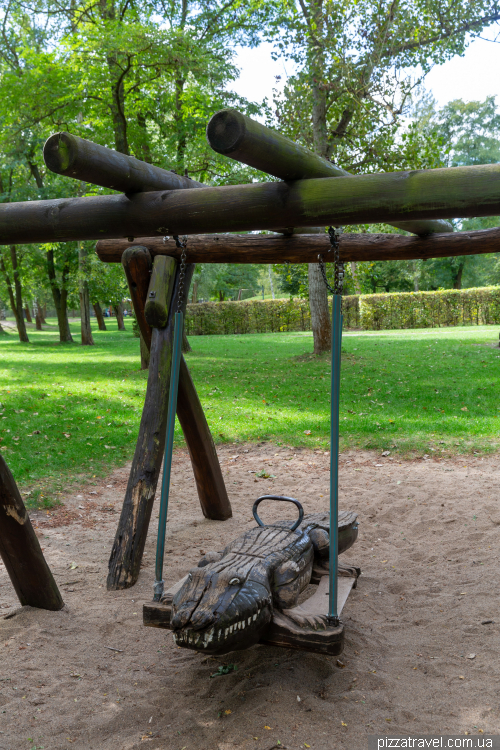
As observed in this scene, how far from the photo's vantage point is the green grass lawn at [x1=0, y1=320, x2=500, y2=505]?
24.6ft

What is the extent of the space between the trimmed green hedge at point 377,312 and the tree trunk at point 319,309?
8.59m

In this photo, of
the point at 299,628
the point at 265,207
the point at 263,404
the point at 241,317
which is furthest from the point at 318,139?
the point at 241,317

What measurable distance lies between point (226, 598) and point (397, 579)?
80.1 inches

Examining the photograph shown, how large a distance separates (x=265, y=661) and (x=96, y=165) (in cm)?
274

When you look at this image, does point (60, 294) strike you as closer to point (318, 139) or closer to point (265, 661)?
point (318, 139)

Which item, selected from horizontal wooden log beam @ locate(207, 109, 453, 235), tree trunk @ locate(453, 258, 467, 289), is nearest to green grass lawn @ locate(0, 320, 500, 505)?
horizontal wooden log beam @ locate(207, 109, 453, 235)

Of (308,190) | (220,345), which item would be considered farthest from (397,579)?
(220,345)

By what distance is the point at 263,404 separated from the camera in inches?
403

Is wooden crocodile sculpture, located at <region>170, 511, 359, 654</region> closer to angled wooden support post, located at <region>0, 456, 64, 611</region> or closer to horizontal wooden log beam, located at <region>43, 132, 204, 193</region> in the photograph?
angled wooden support post, located at <region>0, 456, 64, 611</region>

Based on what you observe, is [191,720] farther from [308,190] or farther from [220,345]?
[220,345]

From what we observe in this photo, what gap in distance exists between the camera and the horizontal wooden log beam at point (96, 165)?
2525 mm

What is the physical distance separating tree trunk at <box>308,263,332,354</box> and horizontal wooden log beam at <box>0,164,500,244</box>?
37.0ft

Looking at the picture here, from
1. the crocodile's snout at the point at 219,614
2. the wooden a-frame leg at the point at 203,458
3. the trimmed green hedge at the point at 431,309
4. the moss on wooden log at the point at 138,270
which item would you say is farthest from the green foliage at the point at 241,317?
the crocodile's snout at the point at 219,614

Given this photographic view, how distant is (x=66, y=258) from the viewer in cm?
2317
